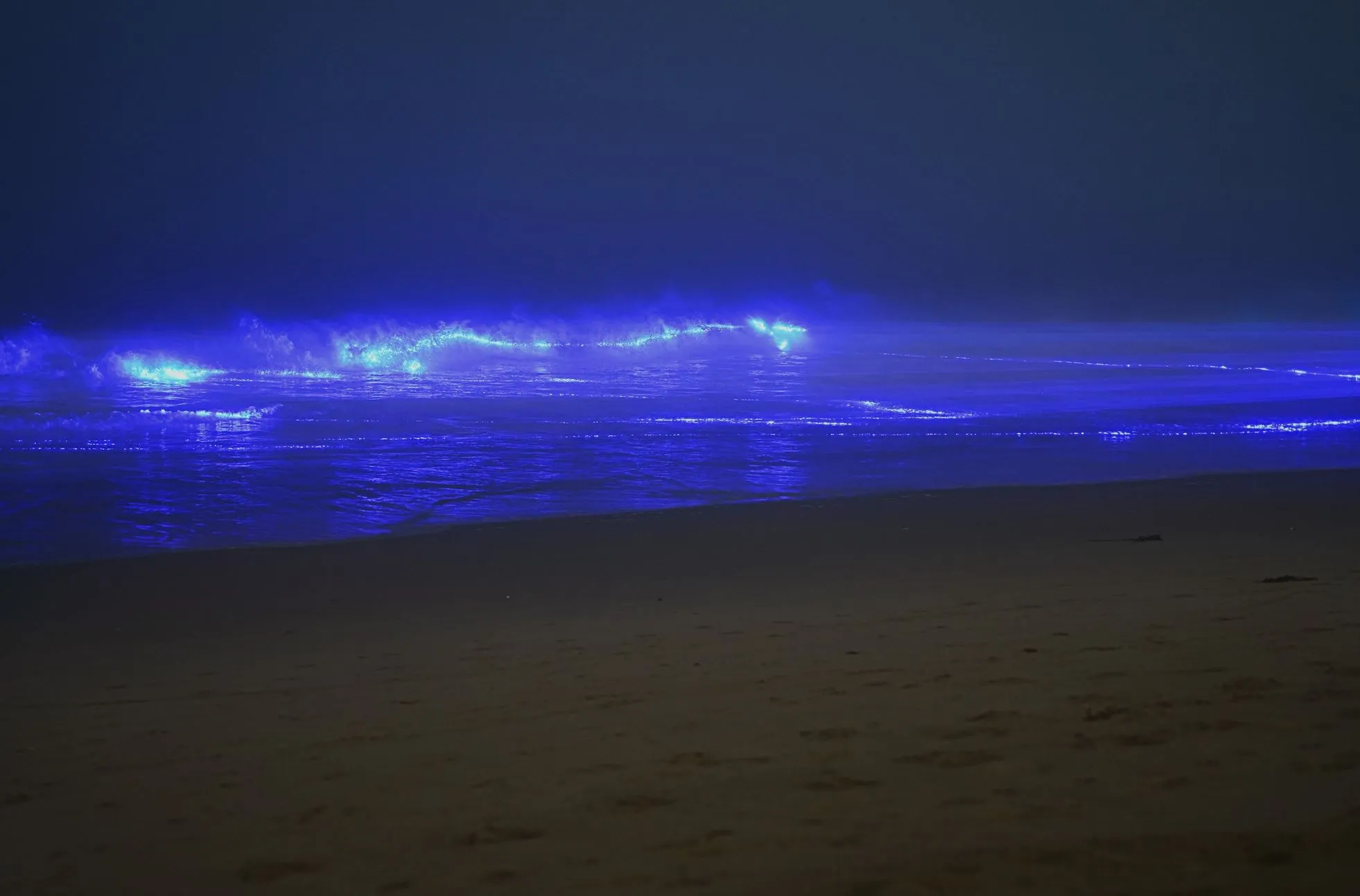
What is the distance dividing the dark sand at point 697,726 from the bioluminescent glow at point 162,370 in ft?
89.2

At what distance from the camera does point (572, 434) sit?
16.6 metres

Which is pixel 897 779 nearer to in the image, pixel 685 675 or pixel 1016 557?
pixel 685 675

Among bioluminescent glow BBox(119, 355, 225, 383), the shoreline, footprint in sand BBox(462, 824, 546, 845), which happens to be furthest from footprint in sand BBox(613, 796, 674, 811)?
bioluminescent glow BBox(119, 355, 225, 383)

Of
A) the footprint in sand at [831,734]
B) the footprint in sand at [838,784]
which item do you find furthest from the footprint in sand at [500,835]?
the footprint in sand at [831,734]

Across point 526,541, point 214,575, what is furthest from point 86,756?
point 526,541

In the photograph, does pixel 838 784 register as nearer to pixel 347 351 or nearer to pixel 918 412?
pixel 918 412

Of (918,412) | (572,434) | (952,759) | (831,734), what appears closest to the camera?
(952,759)

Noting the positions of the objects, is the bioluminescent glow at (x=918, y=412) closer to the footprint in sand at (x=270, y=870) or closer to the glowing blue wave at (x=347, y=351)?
the footprint in sand at (x=270, y=870)

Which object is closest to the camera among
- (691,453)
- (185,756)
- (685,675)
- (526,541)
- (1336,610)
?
(185,756)

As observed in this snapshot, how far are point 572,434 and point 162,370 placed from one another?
2489cm

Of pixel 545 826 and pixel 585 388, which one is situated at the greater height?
pixel 585 388

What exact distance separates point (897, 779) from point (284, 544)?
6470mm

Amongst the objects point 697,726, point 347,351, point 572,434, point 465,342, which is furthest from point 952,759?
point 465,342

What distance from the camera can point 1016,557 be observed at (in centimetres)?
756
